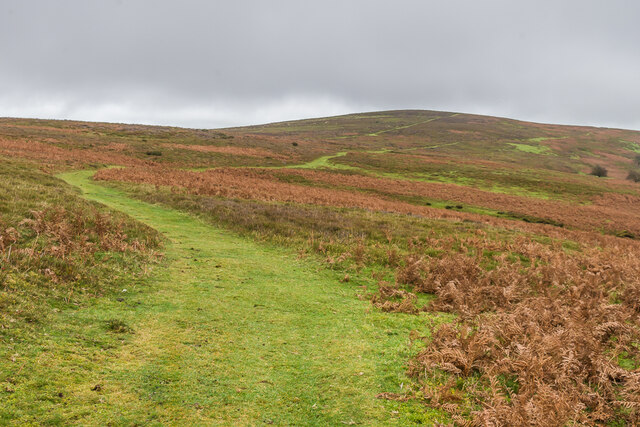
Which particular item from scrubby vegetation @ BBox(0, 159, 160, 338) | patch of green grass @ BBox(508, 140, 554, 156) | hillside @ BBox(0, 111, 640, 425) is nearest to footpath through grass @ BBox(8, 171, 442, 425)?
hillside @ BBox(0, 111, 640, 425)

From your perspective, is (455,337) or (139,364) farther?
(455,337)

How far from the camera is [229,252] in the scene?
574 inches

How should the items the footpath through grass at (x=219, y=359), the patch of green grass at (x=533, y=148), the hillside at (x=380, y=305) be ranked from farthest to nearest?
the patch of green grass at (x=533, y=148) < the hillside at (x=380, y=305) < the footpath through grass at (x=219, y=359)

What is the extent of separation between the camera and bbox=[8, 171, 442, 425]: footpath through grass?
4.98 m

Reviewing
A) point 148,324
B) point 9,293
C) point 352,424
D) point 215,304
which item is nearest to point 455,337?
point 352,424

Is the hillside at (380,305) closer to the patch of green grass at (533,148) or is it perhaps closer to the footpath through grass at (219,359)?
the footpath through grass at (219,359)

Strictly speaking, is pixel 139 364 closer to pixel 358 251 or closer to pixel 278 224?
pixel 358 251

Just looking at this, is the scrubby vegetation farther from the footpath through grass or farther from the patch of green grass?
the patch of green grass

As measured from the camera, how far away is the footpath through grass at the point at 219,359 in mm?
4977

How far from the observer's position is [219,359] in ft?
21.3

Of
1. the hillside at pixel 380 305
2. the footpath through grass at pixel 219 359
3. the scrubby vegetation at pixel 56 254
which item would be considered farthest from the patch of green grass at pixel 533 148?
the scrubby vegetation at pixel 56 254

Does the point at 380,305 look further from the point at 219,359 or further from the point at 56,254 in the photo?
the point at 56,254

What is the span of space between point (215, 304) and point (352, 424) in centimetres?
515

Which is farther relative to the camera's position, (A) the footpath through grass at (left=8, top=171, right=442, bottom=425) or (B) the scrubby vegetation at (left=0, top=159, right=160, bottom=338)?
(B) the scrubby vegetation at (left=0, top=159, right=160, bottom=338)
